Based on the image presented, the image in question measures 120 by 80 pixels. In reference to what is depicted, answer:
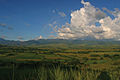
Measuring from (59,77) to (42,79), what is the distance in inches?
22.4

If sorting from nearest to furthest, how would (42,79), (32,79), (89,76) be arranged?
(42,79), (89,76), (32,79)

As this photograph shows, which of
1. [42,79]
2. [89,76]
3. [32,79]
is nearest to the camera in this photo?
[42,79]

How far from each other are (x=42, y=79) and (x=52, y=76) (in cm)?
76

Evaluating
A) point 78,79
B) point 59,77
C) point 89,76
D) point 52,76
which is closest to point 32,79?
point 52,76

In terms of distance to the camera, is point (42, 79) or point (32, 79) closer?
point (42, 79)

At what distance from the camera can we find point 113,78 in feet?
14.4

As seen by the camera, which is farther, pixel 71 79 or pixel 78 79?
pixel 71 79

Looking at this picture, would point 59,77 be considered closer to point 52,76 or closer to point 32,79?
point 52,76

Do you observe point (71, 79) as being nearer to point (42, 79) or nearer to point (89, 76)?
point (89, 76)

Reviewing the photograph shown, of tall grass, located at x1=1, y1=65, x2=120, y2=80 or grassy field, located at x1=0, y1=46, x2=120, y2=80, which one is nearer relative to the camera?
tall grass, located at x1=1, y1=65, x2=120, y2=80

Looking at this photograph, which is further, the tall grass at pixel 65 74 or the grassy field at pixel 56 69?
the grassy field at pixel 56 69

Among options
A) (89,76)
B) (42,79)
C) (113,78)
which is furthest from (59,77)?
(113,78)

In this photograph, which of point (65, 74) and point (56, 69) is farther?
point (56, 69)

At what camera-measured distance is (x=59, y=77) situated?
13.9 ft
